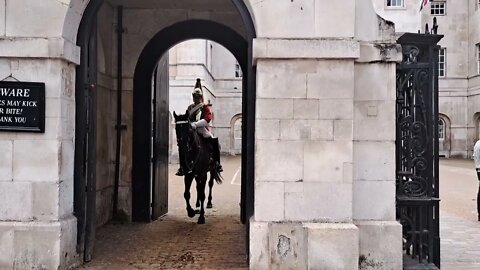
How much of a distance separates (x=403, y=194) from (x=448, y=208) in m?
6.09

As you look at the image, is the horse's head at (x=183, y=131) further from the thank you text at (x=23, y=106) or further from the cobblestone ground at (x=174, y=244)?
the thank you text at (x=23, y=106)

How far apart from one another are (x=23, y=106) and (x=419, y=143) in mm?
4548

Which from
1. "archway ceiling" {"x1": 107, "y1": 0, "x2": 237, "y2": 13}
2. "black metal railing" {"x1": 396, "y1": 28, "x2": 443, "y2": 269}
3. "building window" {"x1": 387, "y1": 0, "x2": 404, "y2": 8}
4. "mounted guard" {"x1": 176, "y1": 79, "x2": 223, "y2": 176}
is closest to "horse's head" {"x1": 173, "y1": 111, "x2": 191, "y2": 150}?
"mounted guard" {"x1": 176, "y1": 79, "x2": 223, "y2": 176}

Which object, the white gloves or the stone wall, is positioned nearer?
the stone wall

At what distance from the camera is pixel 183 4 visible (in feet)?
28.8

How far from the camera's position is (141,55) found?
8805mm

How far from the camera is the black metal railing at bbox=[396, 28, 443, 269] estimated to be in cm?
570

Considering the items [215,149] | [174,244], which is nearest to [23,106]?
[174,244]

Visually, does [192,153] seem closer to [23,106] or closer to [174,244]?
[174,244]

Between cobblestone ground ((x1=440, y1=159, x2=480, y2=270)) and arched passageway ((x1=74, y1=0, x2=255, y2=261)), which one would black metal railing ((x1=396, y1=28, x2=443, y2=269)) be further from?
arched passageway ((x1=74, y1=0, x2=255, y2=261))

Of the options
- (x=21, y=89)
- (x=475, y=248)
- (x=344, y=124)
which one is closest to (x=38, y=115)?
(x=21, y=89)

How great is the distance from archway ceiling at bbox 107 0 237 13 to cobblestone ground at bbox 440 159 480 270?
5.42 meters

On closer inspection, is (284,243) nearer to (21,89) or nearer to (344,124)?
(344,124)

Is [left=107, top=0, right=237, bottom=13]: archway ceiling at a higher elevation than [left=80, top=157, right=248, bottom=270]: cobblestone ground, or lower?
higher
